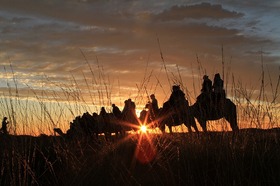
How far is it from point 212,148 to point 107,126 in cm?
376

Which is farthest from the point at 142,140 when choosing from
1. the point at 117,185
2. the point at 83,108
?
the point at 117,185

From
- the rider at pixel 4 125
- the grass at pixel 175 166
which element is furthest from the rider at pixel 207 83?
the rider at pixel 4 125

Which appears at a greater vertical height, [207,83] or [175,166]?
[207,83]

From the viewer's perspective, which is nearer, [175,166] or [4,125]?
[175,166]

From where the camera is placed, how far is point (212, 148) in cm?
464

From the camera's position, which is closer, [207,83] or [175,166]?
[175,166]

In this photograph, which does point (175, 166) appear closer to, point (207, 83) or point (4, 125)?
point (207, 83)

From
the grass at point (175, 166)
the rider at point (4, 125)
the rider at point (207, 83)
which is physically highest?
the rider at point (207, 83)

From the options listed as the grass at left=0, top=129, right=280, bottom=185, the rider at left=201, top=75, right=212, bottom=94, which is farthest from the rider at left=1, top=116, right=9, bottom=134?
the rider at left=201, top=75, right=212, bottom=94

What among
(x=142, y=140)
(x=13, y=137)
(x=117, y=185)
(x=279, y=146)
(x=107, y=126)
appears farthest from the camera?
(x=107, y=126)

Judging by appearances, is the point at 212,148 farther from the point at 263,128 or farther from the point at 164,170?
the point at 263,128

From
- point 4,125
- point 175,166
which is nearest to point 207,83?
point 175,166

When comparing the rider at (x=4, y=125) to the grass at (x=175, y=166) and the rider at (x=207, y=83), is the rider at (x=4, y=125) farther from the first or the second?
the rider at (x=207, y=83)

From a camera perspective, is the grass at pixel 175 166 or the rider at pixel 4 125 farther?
the rider at pixel 4 125
